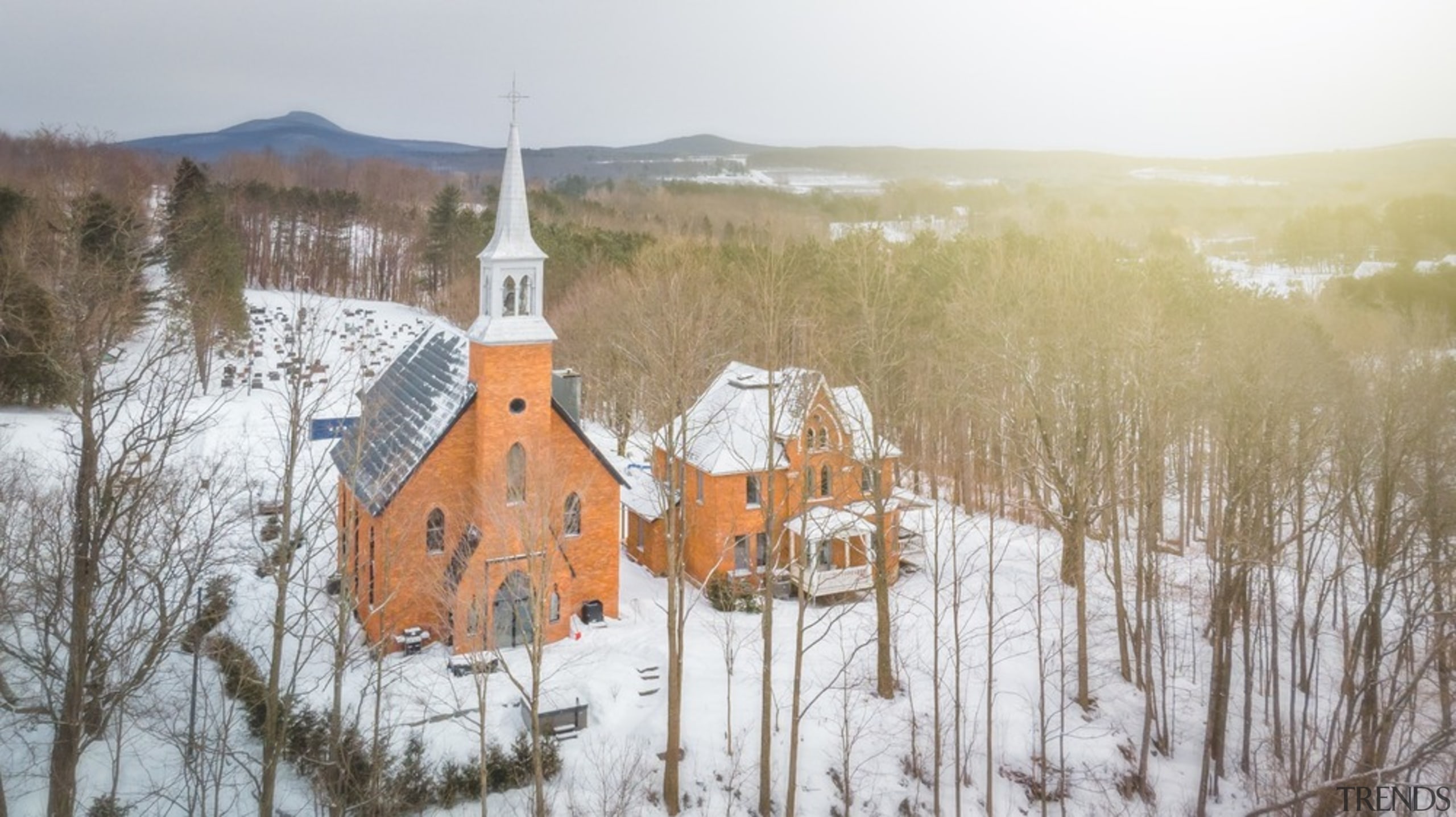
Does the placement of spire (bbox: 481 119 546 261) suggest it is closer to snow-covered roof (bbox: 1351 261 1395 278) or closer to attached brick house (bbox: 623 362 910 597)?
attached brick house (bbox: 623 362 910 597)

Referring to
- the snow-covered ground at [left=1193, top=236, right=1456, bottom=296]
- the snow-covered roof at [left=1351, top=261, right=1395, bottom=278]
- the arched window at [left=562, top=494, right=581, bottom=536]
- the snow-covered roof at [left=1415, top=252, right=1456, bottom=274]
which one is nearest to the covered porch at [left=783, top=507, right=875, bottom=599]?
the arched window at [left=562, top=494, right=581, bottom=536]

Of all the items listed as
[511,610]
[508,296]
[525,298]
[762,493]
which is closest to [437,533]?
[511,610]

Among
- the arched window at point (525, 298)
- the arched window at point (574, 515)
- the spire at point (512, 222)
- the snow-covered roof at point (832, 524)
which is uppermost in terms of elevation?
the spire at point (512, 222)

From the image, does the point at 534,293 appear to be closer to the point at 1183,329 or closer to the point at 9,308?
the point at 9,308

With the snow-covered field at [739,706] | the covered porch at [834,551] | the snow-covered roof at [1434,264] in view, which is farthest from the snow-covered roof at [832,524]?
the snow-covered roof at [1434,264]

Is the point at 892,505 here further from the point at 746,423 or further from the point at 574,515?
the point at 574,515

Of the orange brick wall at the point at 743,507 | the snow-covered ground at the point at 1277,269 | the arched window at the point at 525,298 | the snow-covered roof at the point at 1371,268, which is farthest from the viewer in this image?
the snow-covered roof at the point at 1371,268

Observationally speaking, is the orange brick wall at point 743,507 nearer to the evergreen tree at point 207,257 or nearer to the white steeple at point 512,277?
the white steeple at point 512,277
